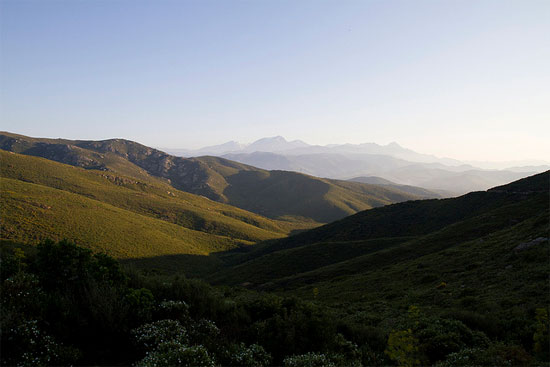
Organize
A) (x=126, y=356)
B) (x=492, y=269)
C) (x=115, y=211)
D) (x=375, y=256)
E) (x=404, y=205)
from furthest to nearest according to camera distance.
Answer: (x=115, y=211), (x=404, y=205), (x=375, y=256), (x=492, y=269), (x=126, y=356)

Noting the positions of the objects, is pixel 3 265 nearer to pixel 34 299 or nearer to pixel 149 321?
pixel 34 299

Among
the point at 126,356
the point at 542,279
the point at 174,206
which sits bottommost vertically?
the point at 174,206

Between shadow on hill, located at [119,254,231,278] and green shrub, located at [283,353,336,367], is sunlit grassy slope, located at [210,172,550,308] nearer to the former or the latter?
shadow on hill, located at [119,254,231,278]

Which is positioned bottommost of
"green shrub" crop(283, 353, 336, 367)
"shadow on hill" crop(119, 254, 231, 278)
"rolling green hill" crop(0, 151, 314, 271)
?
"shadow on hill" crop(119, 254, 231, 278)

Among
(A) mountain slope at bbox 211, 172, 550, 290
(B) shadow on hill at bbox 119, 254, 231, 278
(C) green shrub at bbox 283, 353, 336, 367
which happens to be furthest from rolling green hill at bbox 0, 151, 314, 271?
(C) green shrub at bbox 283, 353, 336, 367

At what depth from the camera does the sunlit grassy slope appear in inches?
912

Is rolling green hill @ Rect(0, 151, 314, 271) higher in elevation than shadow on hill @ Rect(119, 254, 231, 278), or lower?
higher

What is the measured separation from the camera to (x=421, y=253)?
40.0m

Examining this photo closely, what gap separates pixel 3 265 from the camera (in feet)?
30.9

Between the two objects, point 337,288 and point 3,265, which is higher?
point 3,265

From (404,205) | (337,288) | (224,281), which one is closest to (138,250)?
(224,281)

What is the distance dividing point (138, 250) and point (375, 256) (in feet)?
205

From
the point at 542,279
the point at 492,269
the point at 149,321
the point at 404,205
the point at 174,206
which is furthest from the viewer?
the point at 174,206

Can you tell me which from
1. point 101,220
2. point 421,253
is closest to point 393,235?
point 421,253
